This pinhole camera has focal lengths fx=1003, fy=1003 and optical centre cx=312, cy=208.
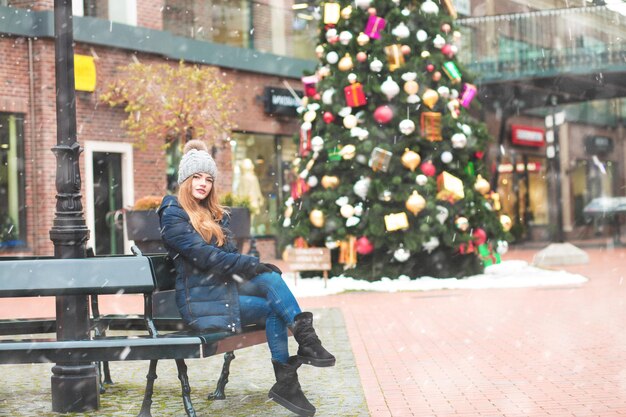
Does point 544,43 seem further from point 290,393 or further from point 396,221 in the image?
point 290,393

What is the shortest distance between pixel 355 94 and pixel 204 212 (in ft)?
32.5

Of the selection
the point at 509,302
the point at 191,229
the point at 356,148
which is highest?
the point at 356,148

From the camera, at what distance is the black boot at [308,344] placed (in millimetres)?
5945

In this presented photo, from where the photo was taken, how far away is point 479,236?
652 inches

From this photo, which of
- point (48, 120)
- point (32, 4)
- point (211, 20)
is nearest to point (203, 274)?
point (48, 120)

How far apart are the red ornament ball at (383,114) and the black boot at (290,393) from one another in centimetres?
1042

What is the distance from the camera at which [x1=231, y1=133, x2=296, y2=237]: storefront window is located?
2617 centimetres

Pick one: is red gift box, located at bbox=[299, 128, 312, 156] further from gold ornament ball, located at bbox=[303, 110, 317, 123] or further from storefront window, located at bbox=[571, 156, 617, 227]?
storefront window, located at bbox=[571, 156, 617, 227]

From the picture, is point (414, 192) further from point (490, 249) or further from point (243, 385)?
point (243, 385)

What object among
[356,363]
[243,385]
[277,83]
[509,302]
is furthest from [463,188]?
[277,83]

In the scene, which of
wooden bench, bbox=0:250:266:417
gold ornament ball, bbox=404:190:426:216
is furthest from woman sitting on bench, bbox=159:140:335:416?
gold ornament ball, bbox=404:190:426:216

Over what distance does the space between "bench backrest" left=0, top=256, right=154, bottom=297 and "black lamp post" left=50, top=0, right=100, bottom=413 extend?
0.38 meters

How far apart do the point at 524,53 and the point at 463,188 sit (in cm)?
1276

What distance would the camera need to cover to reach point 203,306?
6324mm
